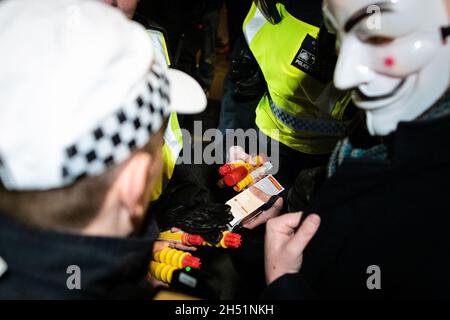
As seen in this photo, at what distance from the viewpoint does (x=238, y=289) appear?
1.29 metres

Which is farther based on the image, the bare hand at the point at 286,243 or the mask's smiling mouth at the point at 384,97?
the bare hand at the point at 286,243

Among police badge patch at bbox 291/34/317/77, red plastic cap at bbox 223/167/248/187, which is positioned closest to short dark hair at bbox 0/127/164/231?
red plastic cap at bbox 223/167/248/187

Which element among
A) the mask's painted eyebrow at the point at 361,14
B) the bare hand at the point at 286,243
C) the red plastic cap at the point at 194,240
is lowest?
the red plastic cap at the point at 194,240

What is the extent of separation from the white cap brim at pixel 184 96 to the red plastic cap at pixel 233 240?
1.81 ft

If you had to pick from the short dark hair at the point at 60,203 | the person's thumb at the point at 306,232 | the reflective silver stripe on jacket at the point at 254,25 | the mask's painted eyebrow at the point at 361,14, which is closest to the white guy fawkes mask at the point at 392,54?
the mask's painted eyebrow at the point at 361,14

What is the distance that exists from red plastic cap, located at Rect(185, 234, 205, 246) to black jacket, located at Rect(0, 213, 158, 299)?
0.49 meters

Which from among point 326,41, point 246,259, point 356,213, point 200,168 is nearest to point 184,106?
point 356,213

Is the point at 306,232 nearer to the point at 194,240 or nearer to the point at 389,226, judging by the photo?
the point at 389,226

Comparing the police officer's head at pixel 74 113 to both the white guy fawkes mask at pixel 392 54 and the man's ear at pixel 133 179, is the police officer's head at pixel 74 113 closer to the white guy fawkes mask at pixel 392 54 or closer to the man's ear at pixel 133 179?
the man's ear at pixel 133 179

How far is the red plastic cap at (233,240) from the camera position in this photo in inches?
51.2

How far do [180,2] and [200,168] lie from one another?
107 centimetres

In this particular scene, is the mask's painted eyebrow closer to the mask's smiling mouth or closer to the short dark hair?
the mask's smiling mouth

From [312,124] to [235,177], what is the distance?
395 mm
